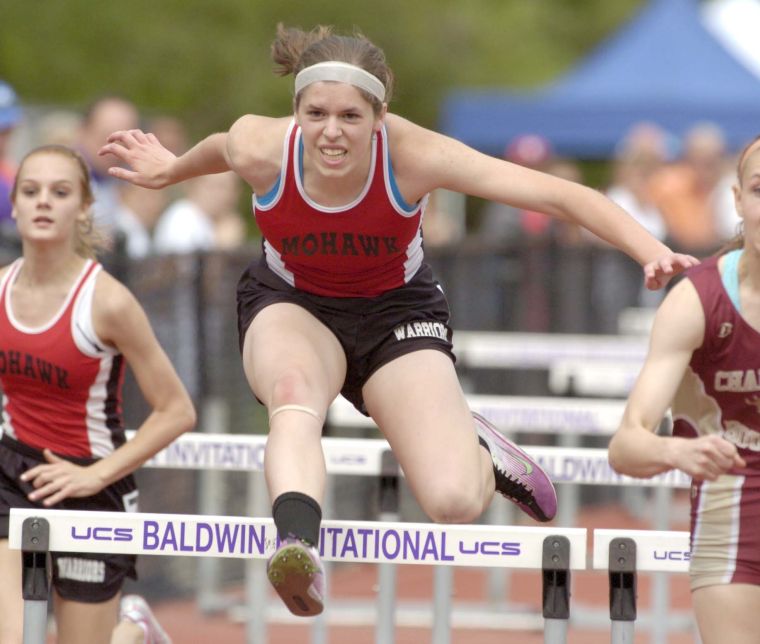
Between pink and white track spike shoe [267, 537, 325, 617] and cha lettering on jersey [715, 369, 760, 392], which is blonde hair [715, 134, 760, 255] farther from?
pink and white track spike shoe [267, 537, 325, 617]

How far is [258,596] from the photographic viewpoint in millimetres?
8008

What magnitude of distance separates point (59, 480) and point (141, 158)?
1104mm

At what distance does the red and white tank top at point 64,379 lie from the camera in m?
5.96

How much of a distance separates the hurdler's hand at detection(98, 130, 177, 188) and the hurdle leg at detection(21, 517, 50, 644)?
4.28 feet

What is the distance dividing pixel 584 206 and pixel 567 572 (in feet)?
3.73

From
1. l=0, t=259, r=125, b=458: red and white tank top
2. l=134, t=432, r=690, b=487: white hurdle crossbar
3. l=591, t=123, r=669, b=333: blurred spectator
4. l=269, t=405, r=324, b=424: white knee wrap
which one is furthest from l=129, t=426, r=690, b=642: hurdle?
l=591, t=123, r=669, b=333: blurred spectator

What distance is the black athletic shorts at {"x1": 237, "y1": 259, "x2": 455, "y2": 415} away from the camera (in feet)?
19.1

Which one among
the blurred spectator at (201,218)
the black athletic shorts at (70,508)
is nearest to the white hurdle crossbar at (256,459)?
the black athletic shorts at (70,508)

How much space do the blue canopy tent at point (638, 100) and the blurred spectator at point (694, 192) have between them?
10.7ft

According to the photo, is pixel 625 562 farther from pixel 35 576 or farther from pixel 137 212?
pixel 137 212

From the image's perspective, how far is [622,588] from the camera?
16.2 ft

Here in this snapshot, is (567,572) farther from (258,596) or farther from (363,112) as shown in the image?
(258,596)

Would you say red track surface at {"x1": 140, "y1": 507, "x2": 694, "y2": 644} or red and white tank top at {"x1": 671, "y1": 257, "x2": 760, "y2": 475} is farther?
red track surface at {"x1": 140, "y1": 507, "x2": 694, "y2": 644}

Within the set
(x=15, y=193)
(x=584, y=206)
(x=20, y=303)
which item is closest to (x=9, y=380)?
(x=20, y=303)
